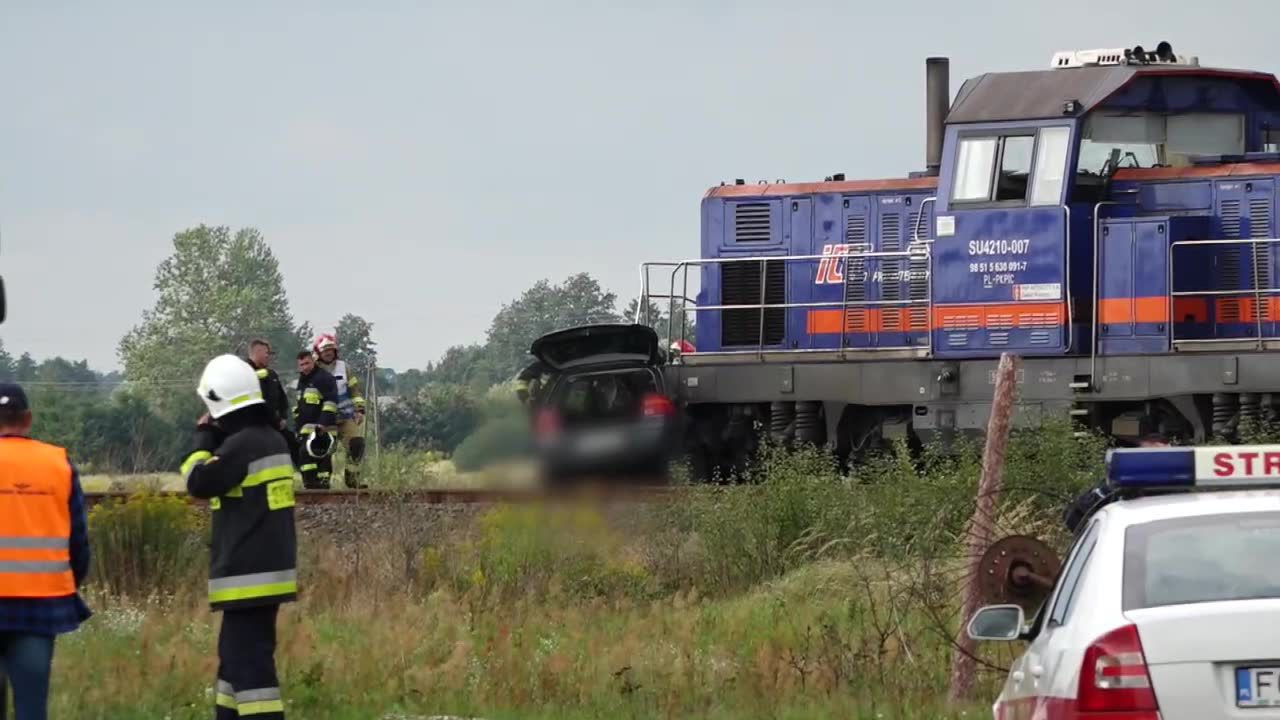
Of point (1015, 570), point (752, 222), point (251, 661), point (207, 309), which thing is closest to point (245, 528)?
point (251, 661)

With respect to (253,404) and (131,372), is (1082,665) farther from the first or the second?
(131,372)

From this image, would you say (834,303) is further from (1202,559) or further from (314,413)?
(1202,559)

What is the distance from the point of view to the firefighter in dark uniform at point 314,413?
20578 millimetres

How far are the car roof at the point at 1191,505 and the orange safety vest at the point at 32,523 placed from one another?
4.51 m

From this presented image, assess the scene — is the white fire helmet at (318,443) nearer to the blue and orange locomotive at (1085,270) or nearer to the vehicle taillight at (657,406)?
the vehicle taillight at (657,406)

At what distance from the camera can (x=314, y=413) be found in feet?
67.9

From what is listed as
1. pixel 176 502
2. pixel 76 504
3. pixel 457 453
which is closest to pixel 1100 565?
pixel 76 504

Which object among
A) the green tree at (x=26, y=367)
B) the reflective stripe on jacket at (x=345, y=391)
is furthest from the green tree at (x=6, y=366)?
the reflective stripe on jacket at (x=345, y=391)

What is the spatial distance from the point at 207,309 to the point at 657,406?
49893 mm

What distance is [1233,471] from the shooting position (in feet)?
20.0

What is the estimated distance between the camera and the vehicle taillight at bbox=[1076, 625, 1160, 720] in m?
5.19

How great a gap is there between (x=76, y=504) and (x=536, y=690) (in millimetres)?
3415

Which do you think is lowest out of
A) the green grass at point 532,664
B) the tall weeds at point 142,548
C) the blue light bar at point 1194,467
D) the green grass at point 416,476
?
the green grass at point 532,664

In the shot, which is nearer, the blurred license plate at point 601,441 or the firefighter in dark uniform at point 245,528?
the firefighter in dark uniform at point 245,528
